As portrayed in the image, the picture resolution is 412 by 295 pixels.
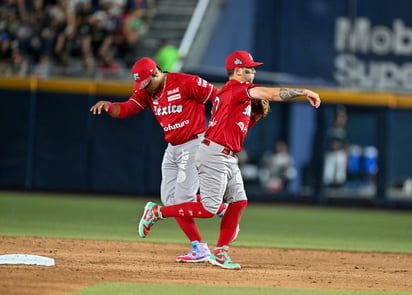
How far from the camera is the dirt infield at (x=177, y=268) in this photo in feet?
20.0

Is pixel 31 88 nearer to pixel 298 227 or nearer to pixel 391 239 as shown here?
pixel 298 227

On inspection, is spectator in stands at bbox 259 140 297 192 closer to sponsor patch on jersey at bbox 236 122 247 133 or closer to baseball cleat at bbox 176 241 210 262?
baseball cleat at bbox 176 241 210 262

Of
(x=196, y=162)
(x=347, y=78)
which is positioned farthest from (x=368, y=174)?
(x=196, y=162)

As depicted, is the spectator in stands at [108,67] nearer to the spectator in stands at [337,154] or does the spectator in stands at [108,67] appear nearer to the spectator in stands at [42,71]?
the spectator in stands at [42,71]

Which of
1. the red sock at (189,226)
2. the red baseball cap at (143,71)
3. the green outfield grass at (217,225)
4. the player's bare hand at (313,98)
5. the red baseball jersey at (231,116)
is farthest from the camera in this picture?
the green outfield grass at (217,225)

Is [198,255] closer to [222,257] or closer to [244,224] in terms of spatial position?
[222,257]

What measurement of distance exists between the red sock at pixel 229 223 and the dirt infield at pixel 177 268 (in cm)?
26

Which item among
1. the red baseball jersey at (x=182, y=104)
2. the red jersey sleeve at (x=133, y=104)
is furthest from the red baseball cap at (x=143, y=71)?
the red jersey sleeve at (x=133, y=104)

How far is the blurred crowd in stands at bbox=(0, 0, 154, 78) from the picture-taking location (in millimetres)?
17250

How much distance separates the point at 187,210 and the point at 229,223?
388 mm

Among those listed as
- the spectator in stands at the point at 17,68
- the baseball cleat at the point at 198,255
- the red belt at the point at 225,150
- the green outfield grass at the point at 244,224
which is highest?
the red belt at the point at 225,150

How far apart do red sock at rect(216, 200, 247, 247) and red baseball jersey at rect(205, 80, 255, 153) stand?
52 cm

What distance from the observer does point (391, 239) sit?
10984 millimetres

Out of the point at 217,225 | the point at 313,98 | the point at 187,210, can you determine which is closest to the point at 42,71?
the point at 217,225
